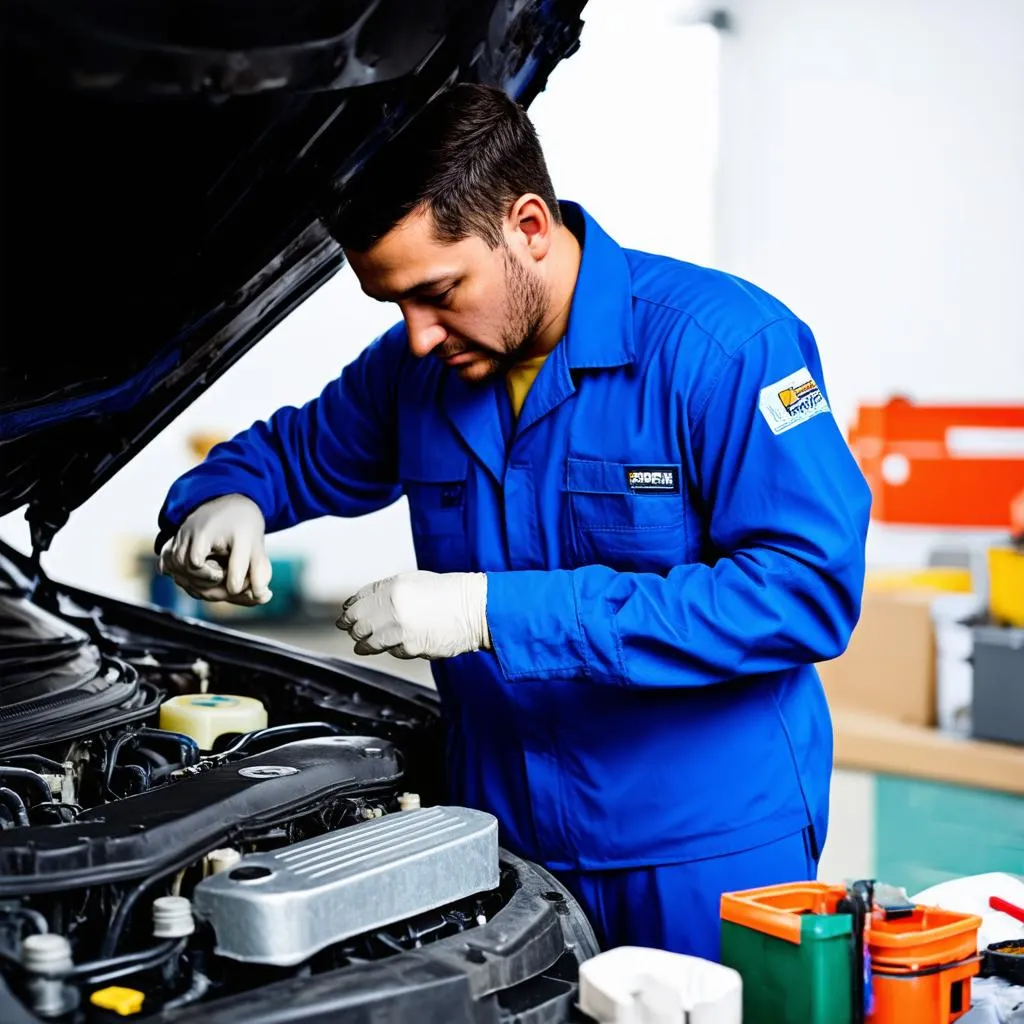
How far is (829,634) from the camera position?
4.55 feet

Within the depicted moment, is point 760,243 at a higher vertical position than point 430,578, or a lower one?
higher

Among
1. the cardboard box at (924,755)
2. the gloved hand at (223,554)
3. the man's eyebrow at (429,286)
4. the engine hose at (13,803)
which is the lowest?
the cardboard box at (924,755)

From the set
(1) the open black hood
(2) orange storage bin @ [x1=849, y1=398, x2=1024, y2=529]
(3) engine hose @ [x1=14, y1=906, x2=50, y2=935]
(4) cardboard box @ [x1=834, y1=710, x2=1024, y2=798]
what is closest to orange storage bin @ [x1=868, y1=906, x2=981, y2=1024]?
(3) engine hose @ [x1=14, y1=906, x2=50, y2=935]

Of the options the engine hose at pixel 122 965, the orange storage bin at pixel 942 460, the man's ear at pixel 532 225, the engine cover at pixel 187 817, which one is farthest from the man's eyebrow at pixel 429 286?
the orange storage bin at pixel 942 460

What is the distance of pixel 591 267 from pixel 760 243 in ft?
14.3

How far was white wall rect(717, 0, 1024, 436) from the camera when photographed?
4.80m

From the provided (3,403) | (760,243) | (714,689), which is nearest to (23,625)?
(3,403)

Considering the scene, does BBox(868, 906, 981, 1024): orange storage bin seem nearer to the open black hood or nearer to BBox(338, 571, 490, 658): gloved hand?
BBox(338, 571, 490, 658): gloved hand

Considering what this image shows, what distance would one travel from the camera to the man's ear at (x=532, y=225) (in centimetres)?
144

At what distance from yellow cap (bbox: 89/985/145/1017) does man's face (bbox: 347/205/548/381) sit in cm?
78

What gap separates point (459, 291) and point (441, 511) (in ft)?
1.09

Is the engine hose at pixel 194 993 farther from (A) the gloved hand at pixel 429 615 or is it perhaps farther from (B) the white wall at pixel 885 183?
(B) the white wall at pixel 885 183

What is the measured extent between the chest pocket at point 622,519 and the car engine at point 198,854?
35 centimetres

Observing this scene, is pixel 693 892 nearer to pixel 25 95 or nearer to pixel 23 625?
pixel 23 625
